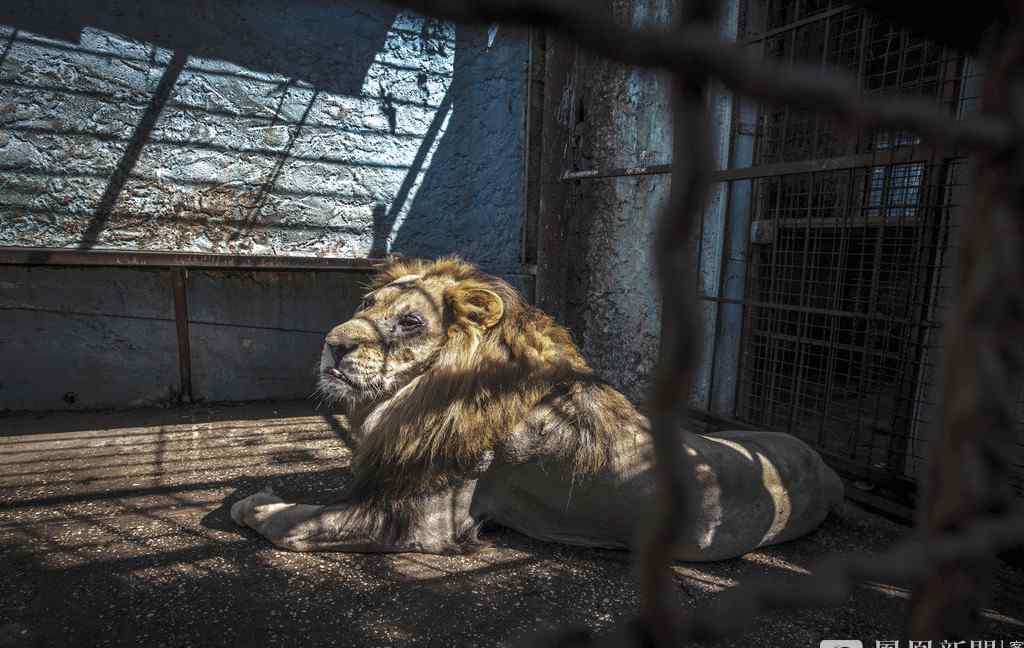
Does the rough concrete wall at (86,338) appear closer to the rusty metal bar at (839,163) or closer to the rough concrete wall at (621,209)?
the rough concrete wall at (621,209)

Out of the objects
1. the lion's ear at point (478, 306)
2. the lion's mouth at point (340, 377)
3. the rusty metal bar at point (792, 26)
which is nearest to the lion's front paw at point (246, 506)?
the lion's mouth at point (340, 377)

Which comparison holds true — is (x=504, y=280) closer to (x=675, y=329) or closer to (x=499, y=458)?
(x=499, y=458)

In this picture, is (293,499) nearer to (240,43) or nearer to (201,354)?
(201,354)

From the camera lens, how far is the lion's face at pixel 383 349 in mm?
2553

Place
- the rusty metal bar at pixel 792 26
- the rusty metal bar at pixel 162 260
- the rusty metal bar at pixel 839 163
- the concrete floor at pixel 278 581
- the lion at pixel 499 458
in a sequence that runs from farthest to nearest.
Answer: the rusty metal bar at pixel 162 260
the rusty metal bar at pixel 792 26
the rusty metal bar at pixel 839 163
the lion at pixel 499 458
the concrete floor at pixel 278 581

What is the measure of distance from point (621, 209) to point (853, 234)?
2.04 metres

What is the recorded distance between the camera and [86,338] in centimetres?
431

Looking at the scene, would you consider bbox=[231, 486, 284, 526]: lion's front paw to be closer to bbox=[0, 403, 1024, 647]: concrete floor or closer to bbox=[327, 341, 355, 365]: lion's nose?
bbox=[0, 403, 1024, 647]: concrete floor

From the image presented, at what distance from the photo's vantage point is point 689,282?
0.43 meters

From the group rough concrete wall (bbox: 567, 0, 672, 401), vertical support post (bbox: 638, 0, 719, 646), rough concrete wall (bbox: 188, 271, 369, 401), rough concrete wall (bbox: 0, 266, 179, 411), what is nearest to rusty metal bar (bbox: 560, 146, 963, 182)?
rough concrete wall (bbox: 567, 0, 672, 401)

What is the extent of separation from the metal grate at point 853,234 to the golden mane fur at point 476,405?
1549 millimetres

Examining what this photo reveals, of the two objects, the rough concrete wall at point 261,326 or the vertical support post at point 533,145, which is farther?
the vertical support post at point 533,145

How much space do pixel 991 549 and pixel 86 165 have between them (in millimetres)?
5155

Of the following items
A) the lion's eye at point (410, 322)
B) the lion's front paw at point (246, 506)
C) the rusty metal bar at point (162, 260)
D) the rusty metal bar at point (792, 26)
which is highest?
the rusty metal bar at point (792, 26)
